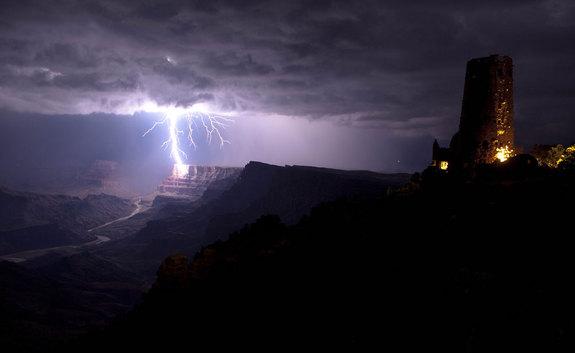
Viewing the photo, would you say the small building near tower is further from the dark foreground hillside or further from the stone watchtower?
the dark foreground hillside

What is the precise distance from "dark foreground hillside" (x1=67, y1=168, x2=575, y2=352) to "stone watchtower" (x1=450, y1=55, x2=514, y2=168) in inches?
154

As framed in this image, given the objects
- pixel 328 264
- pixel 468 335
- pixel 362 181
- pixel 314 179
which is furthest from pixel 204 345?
pixel 314 179

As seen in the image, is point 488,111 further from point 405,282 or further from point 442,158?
point 405,282

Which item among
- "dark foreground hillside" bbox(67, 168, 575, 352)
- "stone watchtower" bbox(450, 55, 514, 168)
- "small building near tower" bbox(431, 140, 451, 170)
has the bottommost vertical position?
"dark foreground hillside" bbox(67, 168, 575, 352)

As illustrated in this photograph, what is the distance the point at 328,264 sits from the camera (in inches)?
1164

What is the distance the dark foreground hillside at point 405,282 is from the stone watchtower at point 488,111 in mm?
3904

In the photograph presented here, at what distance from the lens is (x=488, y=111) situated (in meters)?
36.3

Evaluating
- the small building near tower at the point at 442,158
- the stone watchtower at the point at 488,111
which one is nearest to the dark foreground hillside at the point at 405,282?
the stone watchtower at the point at 488,111

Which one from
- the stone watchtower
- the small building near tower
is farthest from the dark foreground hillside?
the small building near tower

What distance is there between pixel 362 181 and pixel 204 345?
5051 inches

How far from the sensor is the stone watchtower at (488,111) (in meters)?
36.1

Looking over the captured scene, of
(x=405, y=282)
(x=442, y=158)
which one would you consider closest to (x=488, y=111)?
(x=442, y=158)

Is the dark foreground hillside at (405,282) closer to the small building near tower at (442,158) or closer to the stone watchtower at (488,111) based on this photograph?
the stone watchtower at (488,111)

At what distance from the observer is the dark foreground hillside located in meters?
17.9
